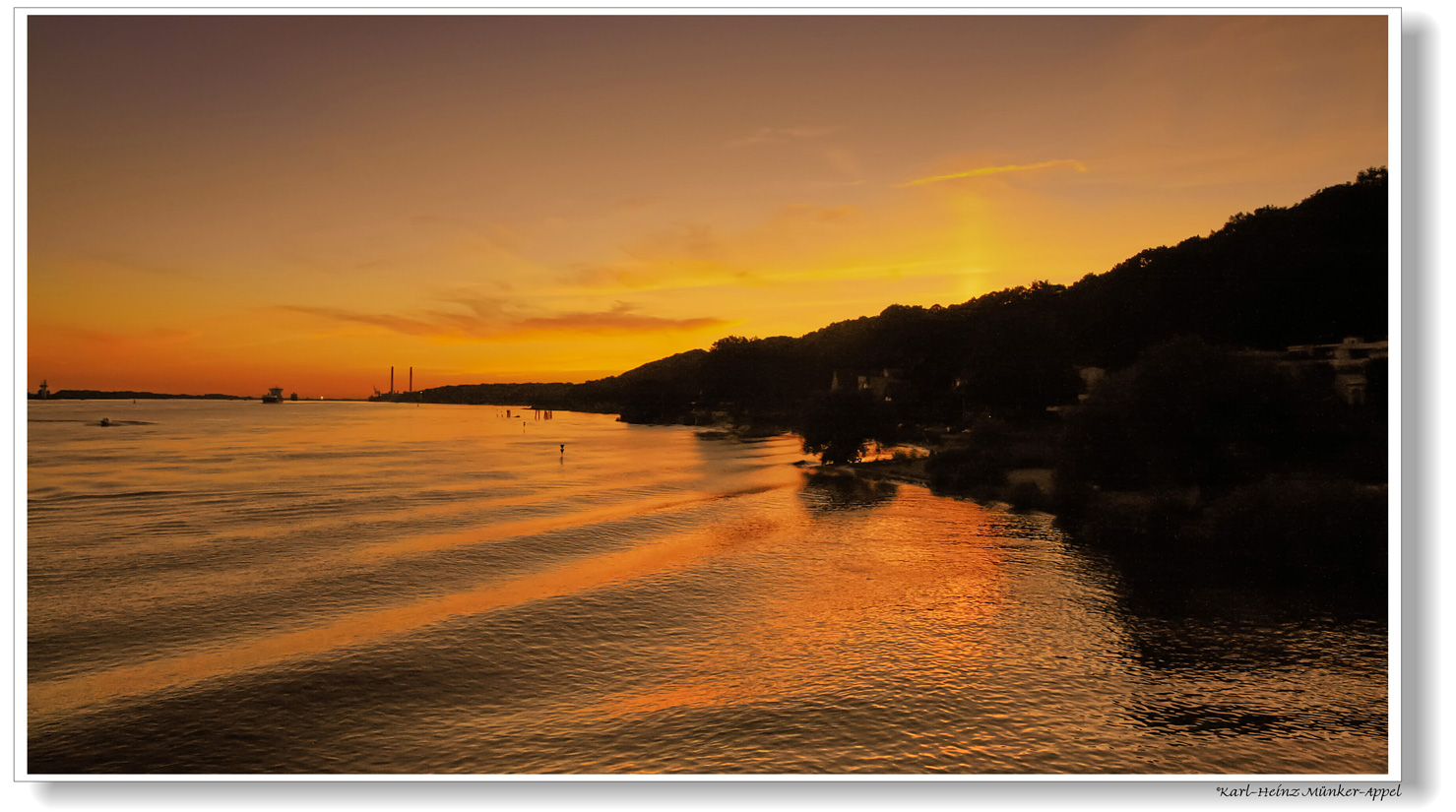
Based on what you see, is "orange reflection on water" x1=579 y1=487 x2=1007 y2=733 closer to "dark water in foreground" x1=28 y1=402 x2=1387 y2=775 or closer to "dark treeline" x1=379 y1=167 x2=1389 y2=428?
"dark water in foreground" x1=28 y1=402 x2=1387 y2=775

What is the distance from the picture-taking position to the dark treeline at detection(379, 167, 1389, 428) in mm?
32656

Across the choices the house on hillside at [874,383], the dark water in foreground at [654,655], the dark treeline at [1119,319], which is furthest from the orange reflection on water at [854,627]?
the house on hillside at [874,383]

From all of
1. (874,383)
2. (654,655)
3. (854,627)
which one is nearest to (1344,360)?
(854,627)

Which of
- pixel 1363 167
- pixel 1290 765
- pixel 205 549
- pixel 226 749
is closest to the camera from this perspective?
pixel 1363 167

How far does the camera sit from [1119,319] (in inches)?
2608

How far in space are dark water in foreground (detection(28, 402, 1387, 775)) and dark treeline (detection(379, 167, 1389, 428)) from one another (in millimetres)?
9617

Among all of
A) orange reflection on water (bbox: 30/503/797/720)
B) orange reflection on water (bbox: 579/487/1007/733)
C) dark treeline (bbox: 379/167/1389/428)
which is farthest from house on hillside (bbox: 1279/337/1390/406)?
orange reflection on water (bbox: 30/503/797/720)

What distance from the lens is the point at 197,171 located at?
16.8m

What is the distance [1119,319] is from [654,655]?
61.6 metres

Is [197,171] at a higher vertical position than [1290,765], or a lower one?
higher
